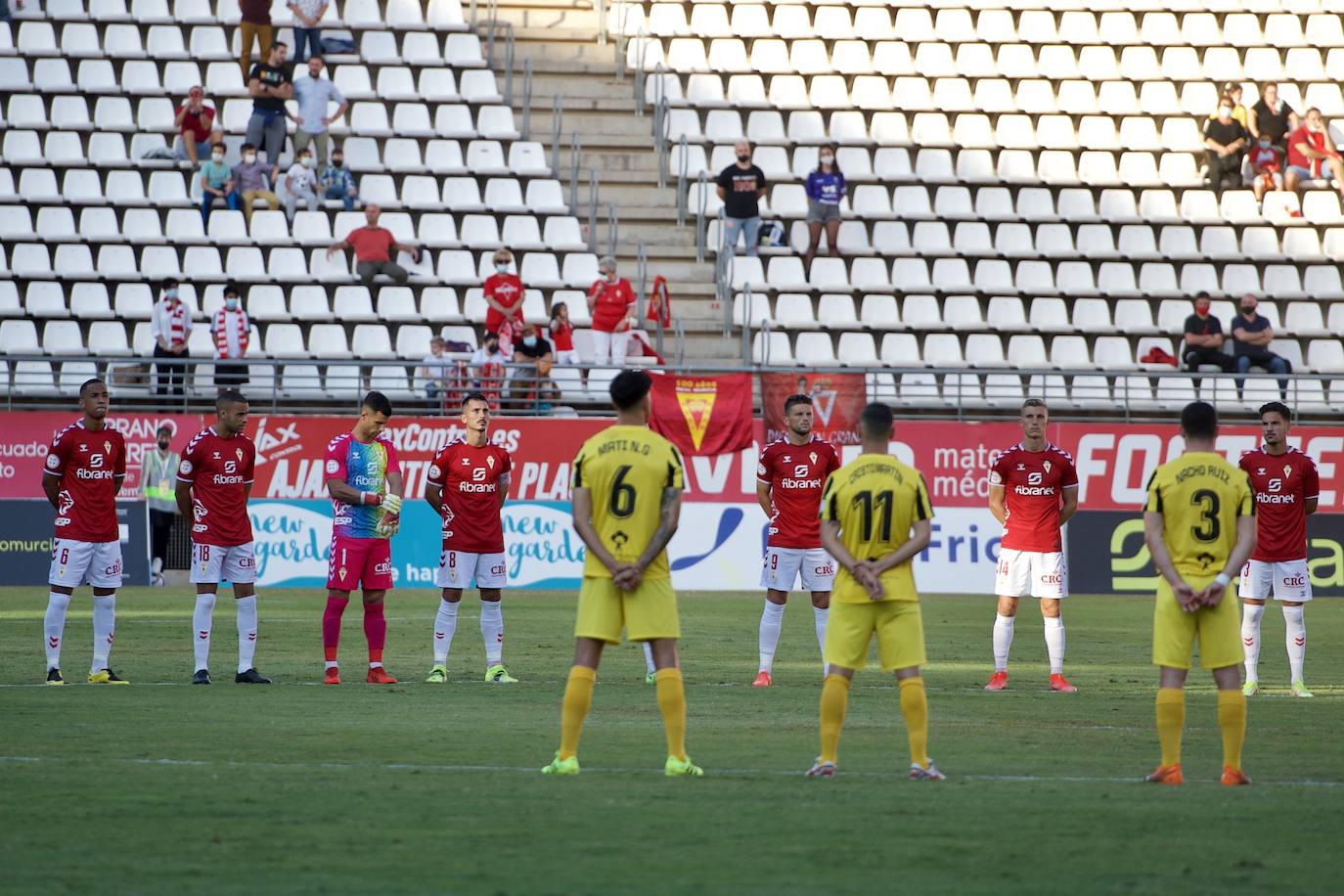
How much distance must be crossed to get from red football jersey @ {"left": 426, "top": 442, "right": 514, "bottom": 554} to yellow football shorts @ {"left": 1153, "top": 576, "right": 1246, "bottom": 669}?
24.0 feet

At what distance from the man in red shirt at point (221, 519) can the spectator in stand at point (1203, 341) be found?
18.9m

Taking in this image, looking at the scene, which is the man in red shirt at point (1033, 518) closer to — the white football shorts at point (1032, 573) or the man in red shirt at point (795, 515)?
the white football shorts at point (1032, 573)

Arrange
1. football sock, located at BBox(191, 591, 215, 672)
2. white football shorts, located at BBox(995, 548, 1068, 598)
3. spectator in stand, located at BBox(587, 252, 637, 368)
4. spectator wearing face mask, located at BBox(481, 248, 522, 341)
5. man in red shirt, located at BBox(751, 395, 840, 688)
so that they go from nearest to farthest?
1. football sock, located at BBox(191, 591, 215, 672)
2. white football shorts, located at BBox(995, 548, 1068, 598)
3. man in red shirt, located at BBox(751, 395, 840, 688)
4. spectator wearing face mask, located at BBox(481, 248, 522, 341)
5. spectator in stand, located at BBox(587, 252, 637, 368)

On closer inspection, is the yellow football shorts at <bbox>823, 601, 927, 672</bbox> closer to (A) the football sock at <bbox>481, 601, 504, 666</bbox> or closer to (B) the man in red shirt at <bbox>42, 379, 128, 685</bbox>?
(A) the football sock at <bbox>481, 601, 504, 666</bbox>

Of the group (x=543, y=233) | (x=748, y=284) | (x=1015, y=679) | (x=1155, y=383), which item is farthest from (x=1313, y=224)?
(x=1015, y=679)

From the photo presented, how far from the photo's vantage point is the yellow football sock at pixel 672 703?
9.85m

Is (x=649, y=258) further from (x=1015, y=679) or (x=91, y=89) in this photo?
(x=1015, y=679)

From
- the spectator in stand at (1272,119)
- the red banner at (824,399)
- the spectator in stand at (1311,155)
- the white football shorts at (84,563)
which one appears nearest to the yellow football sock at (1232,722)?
the white football shorts at (84,563)

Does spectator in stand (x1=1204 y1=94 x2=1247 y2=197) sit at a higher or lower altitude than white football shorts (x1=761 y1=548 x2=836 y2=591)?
higher

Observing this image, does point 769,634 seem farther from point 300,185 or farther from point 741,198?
point 300,185

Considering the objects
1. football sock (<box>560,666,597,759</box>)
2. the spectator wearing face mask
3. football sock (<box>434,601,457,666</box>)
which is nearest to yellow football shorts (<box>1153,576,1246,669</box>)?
football sock (<box>560,666,597,759</box>)

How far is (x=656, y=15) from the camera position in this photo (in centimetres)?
3712

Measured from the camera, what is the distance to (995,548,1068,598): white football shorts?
15.8 meters

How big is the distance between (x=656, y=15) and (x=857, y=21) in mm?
4200
